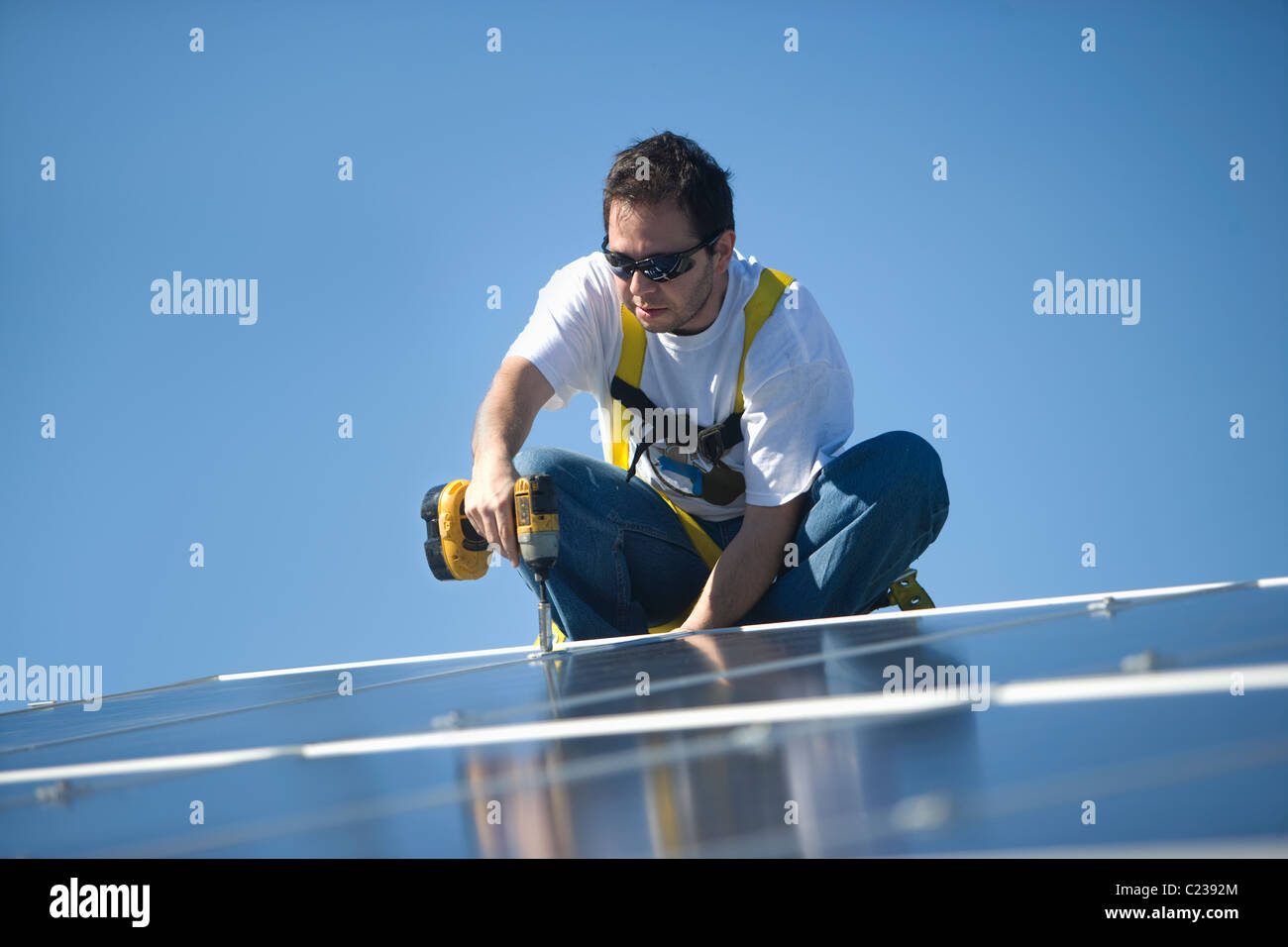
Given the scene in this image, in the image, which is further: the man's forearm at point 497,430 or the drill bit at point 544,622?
the man's forearm at point 497,430

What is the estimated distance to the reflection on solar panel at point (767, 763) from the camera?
0.67m

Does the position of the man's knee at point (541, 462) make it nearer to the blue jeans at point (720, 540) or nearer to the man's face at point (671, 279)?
the blue jeans at point (720, 540)

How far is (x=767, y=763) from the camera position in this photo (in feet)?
2.89

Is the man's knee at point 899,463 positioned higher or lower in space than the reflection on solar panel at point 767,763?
higher

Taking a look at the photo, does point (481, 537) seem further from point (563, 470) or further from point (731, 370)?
point (731, 370)

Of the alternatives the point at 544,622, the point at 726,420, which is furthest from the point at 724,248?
the point at 544,622

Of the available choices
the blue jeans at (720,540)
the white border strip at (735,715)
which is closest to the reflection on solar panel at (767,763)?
the white border strip at (735,715)

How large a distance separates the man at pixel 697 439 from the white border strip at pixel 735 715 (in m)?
1.77

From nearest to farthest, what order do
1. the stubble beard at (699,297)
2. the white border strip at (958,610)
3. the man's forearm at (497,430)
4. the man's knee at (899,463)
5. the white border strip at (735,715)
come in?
the white border strip at (735,715), the white border strip at (958,610), the man's forearm at (497,430), the man's knee at (899,463), the stubble beard at (699,297)

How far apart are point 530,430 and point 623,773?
8.32 ft

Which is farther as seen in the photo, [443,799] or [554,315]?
[554,315]

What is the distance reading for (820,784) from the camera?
2.56 ft
